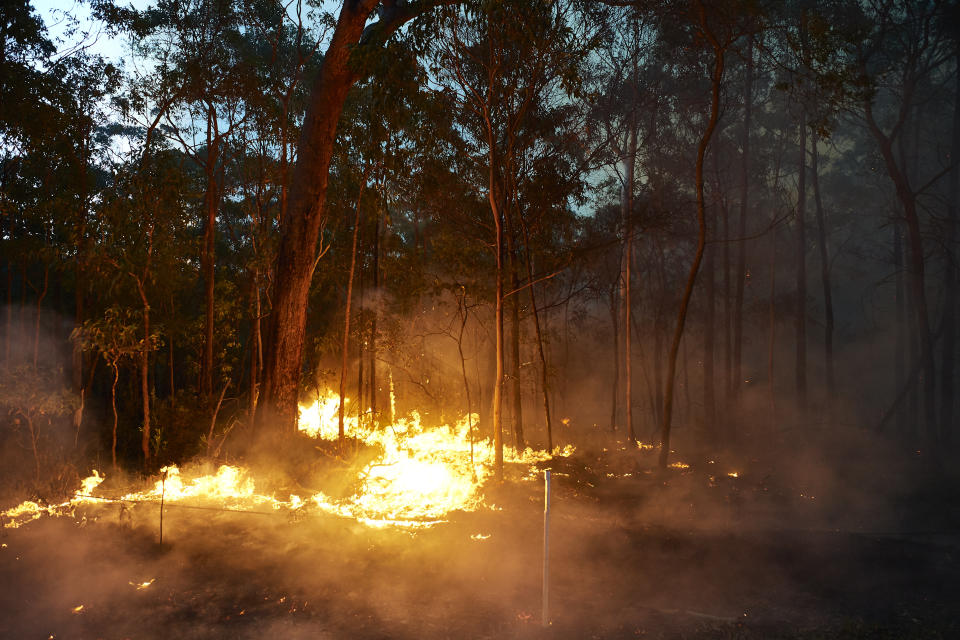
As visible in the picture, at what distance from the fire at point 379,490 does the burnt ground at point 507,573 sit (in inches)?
14.7

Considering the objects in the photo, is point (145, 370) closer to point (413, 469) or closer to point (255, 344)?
point (255, 344)

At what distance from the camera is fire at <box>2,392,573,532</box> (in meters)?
6.79

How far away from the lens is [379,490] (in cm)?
792

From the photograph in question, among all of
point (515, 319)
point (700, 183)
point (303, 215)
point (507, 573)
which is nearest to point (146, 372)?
point (303, 215)

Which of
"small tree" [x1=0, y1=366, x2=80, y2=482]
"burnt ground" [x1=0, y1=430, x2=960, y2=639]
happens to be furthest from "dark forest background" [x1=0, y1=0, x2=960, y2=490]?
"burnt ground" [x1=0, y1=430, x2=960, y2=639]

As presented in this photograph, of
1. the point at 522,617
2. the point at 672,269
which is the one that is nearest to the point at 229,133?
the point at 522,617

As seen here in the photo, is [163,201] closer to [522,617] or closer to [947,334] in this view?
[522,617]

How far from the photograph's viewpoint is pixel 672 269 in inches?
983

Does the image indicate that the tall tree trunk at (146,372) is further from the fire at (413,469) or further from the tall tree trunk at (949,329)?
the tall tree trunk at (949,329)

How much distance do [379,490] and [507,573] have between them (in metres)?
3.29

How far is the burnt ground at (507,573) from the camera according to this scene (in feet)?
13.4

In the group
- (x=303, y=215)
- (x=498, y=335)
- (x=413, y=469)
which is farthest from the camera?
(x=413, y=469)

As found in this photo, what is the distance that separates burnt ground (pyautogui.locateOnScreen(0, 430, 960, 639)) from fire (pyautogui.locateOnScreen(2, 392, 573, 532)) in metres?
0.37

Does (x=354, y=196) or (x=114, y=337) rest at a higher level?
(x=354, y=196)
